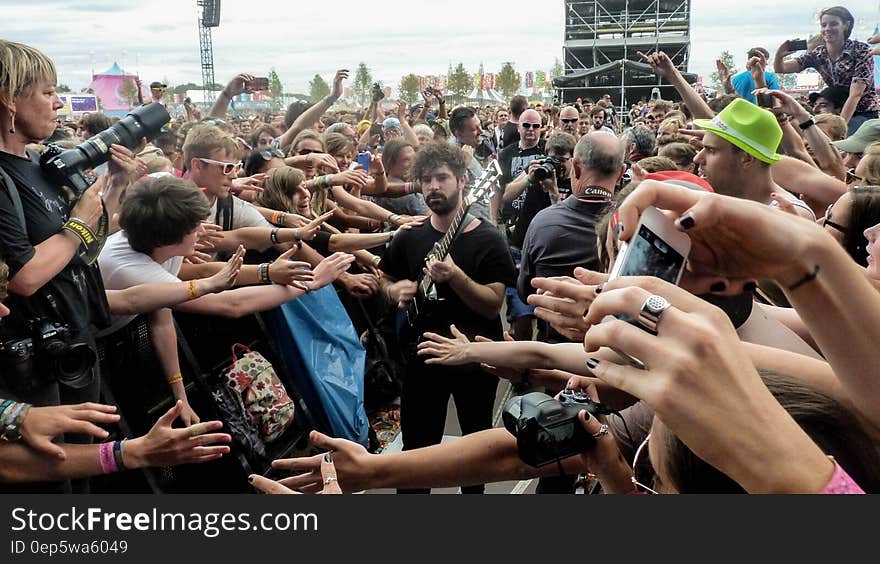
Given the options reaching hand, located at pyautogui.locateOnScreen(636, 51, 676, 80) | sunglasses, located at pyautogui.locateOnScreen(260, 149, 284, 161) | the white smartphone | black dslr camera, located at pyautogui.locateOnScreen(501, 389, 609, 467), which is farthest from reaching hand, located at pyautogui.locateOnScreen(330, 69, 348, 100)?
the white smartphone

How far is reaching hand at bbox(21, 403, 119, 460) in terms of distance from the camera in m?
2.04

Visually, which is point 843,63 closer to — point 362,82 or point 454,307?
point 454,307

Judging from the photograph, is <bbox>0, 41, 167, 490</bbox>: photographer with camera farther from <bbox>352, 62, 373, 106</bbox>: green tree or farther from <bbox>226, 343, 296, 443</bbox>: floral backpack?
<bbox>352, 62, 373, 106</bbox>: green tree

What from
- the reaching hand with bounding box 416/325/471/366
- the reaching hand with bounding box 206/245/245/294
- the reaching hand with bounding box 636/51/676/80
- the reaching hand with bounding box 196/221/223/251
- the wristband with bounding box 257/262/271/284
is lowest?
the reaching hand with bounding box 416/325/471/366

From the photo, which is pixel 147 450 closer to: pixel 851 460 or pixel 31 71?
pixel 31 71

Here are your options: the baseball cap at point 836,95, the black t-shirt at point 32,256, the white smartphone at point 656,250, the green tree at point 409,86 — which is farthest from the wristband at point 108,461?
the green tree at point 409,86

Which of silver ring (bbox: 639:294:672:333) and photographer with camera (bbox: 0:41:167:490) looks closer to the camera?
silver ring (bbox: 639:294:672:333)

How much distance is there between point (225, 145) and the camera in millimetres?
4129

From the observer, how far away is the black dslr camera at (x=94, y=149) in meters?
2.68

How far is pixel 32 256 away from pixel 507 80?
61.9m

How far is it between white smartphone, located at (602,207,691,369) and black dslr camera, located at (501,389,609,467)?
0.40m

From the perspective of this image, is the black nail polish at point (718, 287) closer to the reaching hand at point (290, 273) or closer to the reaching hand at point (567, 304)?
the reaching hand at point (567, 304)
